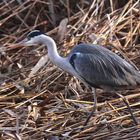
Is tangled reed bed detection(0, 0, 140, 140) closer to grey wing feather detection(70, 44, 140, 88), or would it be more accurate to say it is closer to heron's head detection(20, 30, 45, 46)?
grey wing feather detection(70, 44, 140, 88)

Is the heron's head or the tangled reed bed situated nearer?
the tangled reed bed

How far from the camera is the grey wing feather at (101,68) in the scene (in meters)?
4.82

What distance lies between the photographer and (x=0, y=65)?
616 centimetres

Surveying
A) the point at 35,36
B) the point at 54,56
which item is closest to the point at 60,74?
the point at 54,56

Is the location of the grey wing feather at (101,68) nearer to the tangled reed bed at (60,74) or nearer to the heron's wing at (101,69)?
the heron's wing at (101,69)

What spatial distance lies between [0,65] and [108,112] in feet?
5.60

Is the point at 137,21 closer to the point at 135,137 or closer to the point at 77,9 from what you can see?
the point at 77,9

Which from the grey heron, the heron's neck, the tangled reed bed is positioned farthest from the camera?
the heron's neck

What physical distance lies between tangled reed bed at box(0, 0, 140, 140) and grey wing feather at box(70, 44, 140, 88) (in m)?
0.24

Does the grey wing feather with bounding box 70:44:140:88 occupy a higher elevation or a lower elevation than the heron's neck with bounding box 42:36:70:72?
lower

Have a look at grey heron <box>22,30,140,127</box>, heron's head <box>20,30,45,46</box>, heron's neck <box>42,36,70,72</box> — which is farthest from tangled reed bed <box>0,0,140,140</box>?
heron's head <box>20,30,45,46</box>

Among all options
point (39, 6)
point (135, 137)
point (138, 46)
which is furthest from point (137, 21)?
point (135, 137)

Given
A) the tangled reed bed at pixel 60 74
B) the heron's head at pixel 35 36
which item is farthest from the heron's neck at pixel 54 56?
the tangled reed bed at pixel 60 74

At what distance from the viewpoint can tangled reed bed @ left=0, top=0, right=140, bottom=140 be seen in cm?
468
